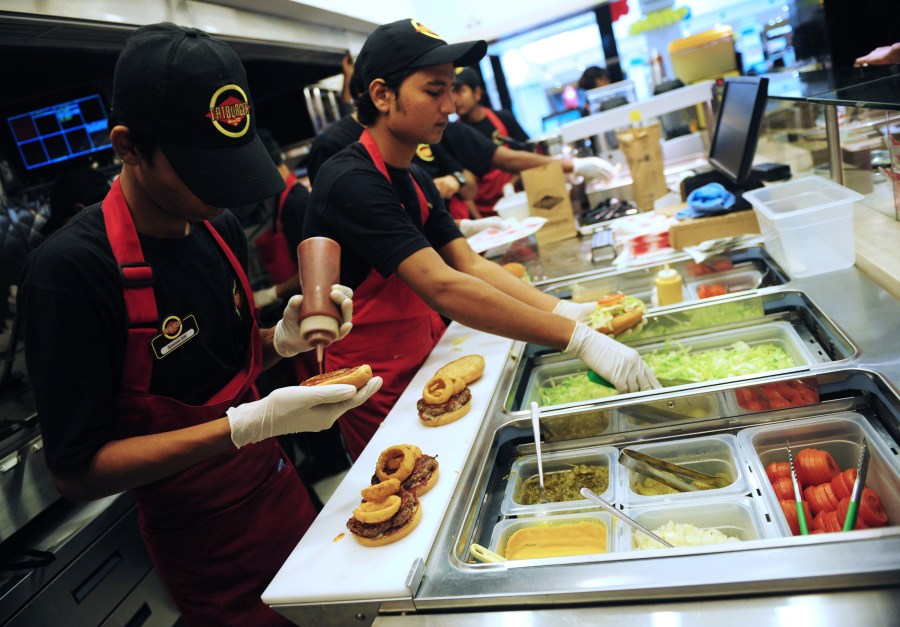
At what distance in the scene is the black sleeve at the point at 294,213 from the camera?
12.0 ft

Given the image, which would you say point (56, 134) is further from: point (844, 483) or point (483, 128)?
point (844, 483)

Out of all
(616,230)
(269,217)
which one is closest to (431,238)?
(616,230)

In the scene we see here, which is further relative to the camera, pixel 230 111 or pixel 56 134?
pixel 56 134

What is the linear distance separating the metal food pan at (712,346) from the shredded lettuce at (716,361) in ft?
0.07

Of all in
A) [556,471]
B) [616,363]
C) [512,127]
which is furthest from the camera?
[512,127]

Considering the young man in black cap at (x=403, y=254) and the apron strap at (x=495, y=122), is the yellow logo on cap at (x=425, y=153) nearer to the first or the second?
the young man in black cap at (x=403, y=254)

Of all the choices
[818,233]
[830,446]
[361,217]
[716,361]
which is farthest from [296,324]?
[818,233]

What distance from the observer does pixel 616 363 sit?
5.78 feet

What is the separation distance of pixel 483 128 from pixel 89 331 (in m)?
4.58

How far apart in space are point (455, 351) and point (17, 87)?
2830mm

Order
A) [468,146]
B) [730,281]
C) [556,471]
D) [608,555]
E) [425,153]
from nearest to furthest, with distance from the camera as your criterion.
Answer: [608,555] → [556,471] → [730,281] → [425,153] → [468,146]

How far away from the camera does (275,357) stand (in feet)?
6.51

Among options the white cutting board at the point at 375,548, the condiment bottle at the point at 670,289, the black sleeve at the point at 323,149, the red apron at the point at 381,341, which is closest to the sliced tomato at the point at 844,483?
the white cutting board at the point at 375,548

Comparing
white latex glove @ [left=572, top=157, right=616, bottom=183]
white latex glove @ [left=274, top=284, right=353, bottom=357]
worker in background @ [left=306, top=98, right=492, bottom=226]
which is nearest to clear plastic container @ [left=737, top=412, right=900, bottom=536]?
white latex glove @ [left=274, top=284, right=353, bottom=357]
